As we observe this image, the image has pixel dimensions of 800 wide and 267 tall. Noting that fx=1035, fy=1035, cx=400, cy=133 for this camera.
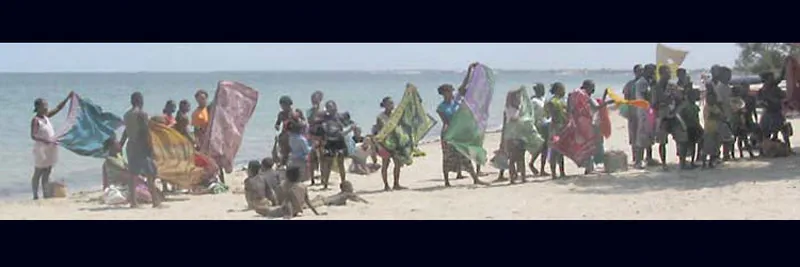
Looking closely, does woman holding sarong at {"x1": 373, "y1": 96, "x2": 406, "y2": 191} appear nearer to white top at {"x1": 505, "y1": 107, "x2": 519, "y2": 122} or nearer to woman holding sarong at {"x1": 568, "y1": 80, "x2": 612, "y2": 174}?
white top at {"x1": 505, "y1": 107, "x2": 519, "y2": 122}

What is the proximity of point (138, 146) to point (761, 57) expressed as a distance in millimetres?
23791

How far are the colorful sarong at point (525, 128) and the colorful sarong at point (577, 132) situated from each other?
0.28 metres

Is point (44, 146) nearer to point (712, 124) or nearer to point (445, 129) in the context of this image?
point (445, 129)

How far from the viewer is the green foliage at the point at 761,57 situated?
95.7 ft

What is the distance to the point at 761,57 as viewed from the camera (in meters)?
30.6

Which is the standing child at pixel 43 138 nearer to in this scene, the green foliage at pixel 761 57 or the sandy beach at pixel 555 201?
the sandy beach at pixel 555 201

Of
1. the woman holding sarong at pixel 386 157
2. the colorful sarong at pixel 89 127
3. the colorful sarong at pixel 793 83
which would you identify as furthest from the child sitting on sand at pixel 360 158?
the colorful sarong at pixel 793 83

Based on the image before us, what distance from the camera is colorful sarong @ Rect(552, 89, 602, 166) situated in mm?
12828

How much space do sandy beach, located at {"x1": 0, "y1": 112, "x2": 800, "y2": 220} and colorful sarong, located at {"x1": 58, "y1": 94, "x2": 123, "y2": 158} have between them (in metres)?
0.64

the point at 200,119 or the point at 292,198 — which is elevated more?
the point at 200,119

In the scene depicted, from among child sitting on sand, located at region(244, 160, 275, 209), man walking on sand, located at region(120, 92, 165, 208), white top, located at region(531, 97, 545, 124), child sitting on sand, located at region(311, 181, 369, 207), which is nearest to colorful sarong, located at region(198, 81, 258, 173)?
man walking on sand, located at region(120, 92, 165, 208)

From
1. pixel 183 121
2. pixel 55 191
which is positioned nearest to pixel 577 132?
pixel 183 121

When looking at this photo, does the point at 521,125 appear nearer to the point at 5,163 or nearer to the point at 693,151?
the point at 693,151

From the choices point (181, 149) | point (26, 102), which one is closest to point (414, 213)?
point (181, 149)
